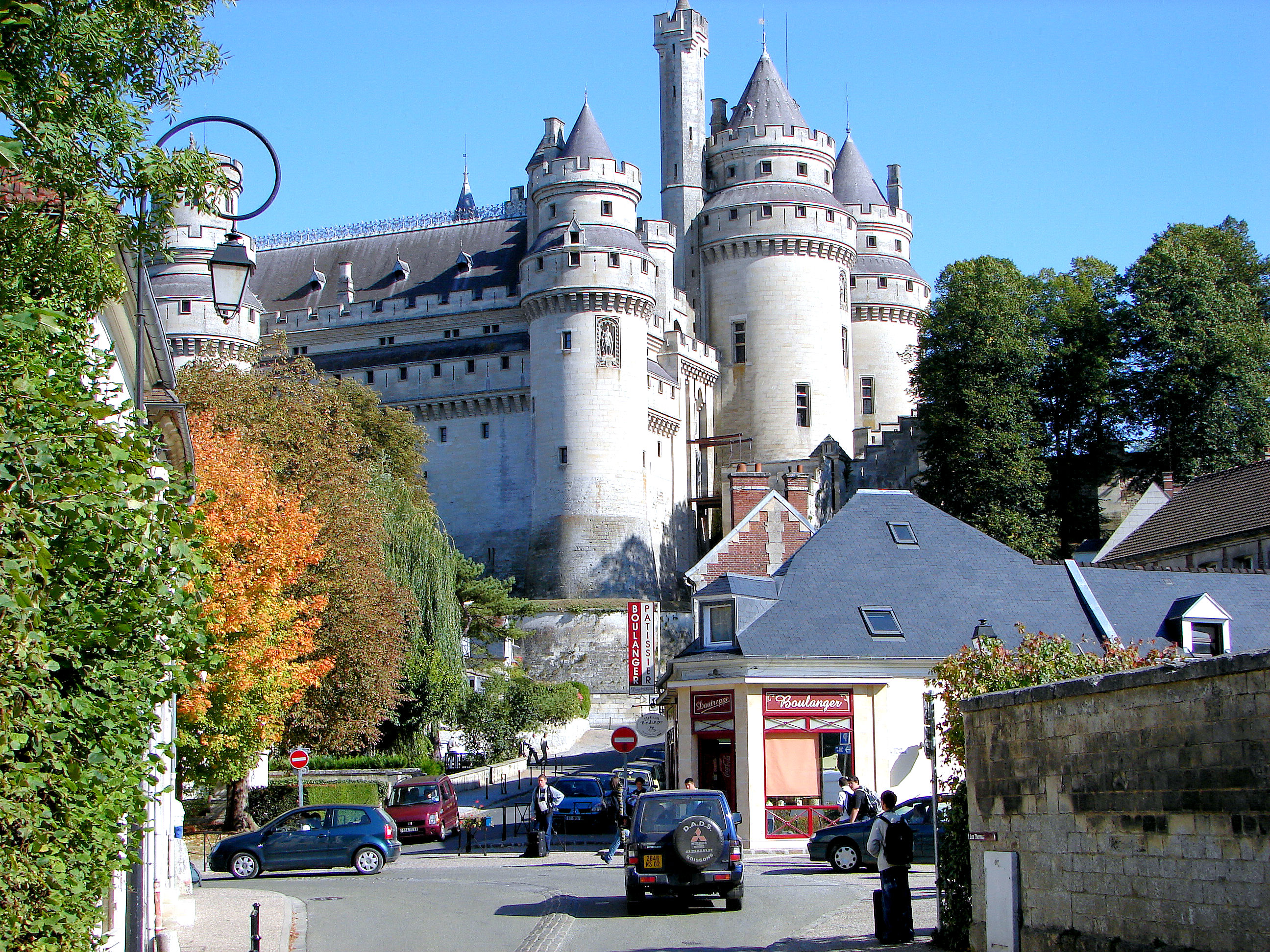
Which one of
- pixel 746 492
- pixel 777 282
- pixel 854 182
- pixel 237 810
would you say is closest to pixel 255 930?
pixel 237 810

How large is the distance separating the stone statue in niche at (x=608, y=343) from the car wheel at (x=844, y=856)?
42595 mm

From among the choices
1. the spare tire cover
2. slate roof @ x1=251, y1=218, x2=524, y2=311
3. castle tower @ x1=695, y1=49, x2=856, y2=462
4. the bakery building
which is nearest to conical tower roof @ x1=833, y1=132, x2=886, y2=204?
castle tower @ x1=695, y1=49, x2=856, y2=462

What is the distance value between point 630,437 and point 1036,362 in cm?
1727

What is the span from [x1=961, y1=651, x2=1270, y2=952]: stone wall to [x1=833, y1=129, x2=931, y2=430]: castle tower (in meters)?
62.9

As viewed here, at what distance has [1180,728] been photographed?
10.3m

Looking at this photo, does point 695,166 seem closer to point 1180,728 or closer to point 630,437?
point 630,437

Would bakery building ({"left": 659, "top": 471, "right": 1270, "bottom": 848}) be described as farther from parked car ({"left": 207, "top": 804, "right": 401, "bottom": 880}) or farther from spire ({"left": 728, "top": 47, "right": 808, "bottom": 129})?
spire ({"left": 728, "top": 47, "right": 808, "bottom": 129})

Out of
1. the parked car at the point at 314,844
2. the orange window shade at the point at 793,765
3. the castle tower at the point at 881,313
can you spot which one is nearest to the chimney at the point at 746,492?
the orange window shade at the point at 793,765

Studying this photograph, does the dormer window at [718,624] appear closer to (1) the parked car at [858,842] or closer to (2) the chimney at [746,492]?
(1) the parked car at [858,842]

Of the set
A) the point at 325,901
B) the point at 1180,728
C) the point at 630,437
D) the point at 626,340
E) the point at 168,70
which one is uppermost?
the point at 626,340

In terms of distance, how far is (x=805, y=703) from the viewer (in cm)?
2738

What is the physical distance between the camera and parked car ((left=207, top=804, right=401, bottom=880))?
2408 cm

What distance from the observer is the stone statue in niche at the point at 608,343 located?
6297 centimetres

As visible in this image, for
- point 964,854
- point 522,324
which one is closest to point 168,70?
point 964,854
